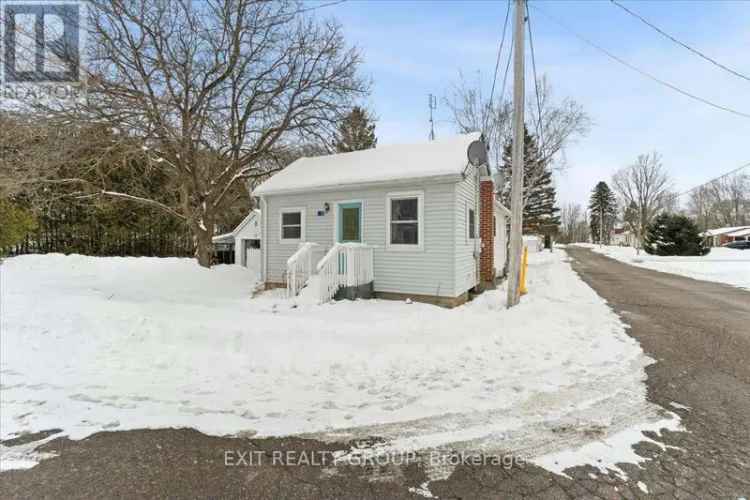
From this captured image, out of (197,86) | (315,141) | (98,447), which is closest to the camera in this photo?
(98,447)

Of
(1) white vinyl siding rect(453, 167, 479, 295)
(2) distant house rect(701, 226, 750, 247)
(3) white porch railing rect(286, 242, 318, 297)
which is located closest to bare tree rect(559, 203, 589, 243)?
(2) distant house rect(701, 226, 750, 247)

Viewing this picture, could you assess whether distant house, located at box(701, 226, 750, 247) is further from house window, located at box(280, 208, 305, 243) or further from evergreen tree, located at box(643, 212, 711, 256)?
house window, located at box(280, 208, 305, 243)

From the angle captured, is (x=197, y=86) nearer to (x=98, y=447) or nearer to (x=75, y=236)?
(x=75, y=236)

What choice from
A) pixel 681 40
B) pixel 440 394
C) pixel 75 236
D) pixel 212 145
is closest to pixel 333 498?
pixel 440 394

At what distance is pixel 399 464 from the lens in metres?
2.37

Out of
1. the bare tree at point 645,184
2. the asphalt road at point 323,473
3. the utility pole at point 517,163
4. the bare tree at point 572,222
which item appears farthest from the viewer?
the bare tree at point 572,222

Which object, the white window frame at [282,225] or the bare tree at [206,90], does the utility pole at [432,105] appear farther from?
the white window frame at [282,225]

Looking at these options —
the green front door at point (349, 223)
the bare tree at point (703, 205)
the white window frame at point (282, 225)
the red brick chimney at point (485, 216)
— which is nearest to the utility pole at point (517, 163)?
the red brick chimney at point (485, 216)

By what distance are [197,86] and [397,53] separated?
6200 mm

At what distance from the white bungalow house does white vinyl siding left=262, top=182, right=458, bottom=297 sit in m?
0.02

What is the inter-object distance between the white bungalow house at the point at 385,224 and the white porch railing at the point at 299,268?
0.02m

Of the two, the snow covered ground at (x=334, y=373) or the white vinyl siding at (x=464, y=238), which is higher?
the white vinyl siding at (x=464, y=238)

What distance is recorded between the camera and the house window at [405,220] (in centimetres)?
814

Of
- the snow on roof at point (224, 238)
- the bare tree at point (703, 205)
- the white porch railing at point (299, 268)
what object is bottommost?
the white porch railing at point (299, 268)
